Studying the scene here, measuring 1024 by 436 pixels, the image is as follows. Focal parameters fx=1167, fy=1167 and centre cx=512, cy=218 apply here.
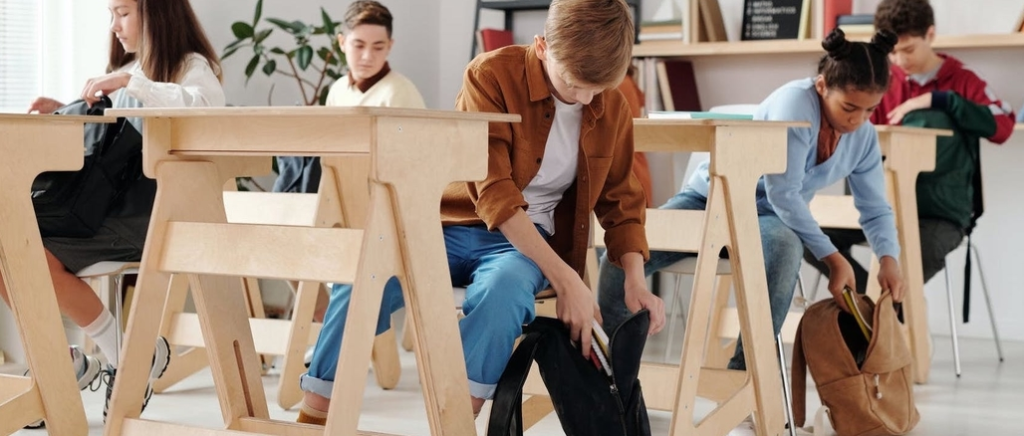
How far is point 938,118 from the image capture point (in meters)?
3.39

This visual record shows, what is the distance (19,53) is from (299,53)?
0.86m

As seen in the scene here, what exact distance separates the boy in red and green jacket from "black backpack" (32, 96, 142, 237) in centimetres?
176

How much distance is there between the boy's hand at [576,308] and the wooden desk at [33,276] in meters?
0.84

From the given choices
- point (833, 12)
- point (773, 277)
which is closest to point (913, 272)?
point (773, 277)

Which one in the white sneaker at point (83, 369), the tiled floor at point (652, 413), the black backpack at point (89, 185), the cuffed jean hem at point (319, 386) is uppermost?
the black backpack at point (89, 185)

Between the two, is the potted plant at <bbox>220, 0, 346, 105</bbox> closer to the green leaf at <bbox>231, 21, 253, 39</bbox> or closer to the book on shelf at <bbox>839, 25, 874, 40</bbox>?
the green leaf at <bbox>231, 21, 253, 39</bbox>

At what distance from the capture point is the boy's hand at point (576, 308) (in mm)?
1756

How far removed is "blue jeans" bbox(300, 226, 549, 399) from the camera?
1721mm

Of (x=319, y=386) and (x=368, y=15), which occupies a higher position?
(x=368, y=15)

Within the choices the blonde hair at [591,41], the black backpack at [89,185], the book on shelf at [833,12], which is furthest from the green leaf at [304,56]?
the blonde hair at [591,41]

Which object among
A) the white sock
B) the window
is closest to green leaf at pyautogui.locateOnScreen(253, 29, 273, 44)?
the window

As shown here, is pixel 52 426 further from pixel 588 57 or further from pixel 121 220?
pixel 588 57

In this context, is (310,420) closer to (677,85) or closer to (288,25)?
(288,25)

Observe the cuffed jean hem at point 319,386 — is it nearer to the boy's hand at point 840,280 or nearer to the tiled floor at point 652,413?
the tiled floor at point 652,413
